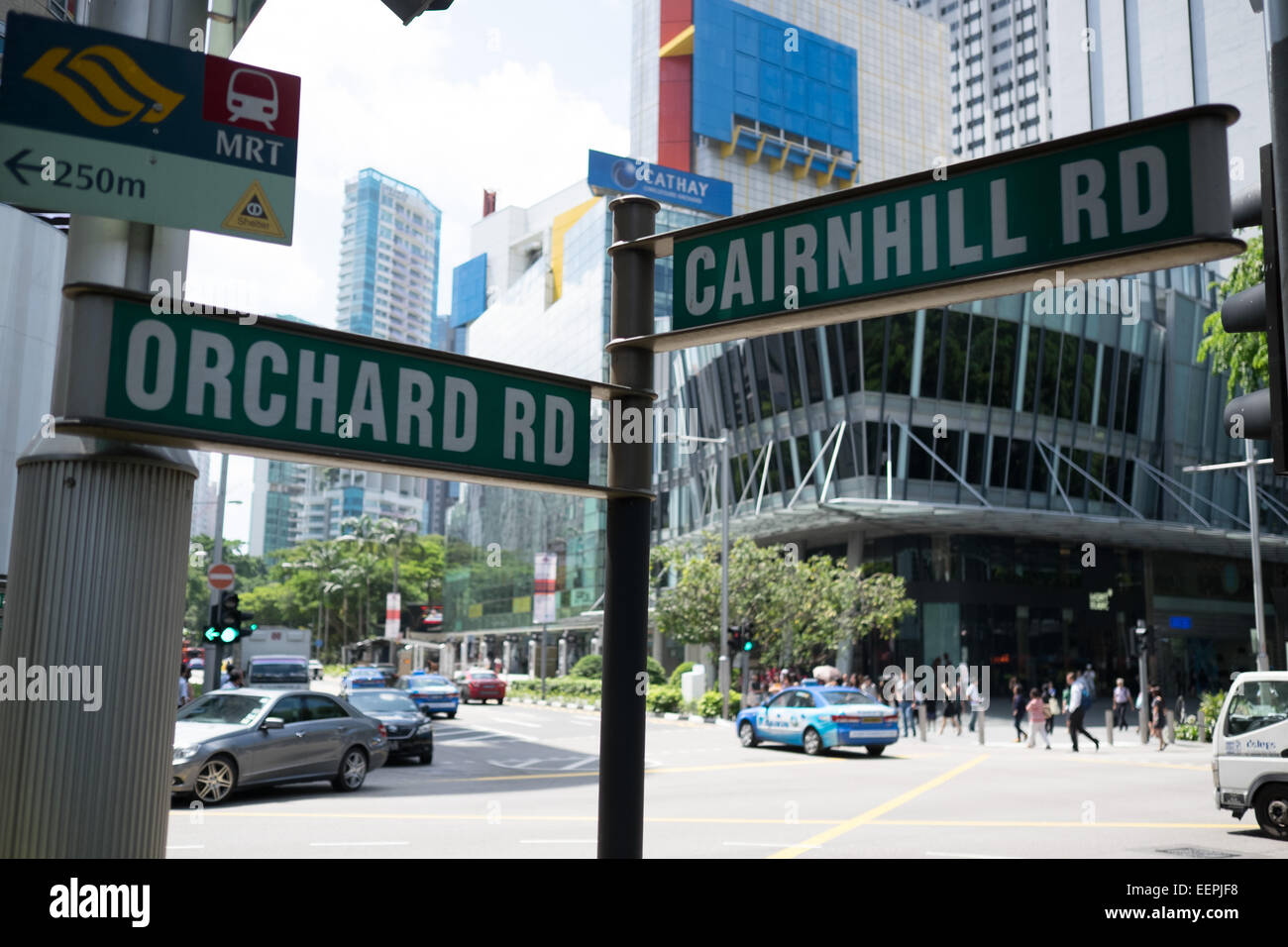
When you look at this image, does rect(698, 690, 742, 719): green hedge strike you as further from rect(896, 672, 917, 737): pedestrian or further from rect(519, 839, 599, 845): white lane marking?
rect(519, 839, 599, 845): white lane marking

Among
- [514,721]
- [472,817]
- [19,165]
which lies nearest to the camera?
[19,165]

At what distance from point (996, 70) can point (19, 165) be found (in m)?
161

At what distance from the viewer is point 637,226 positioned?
3.58 meters

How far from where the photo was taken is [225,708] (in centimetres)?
1602

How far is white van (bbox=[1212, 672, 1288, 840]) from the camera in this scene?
1212 centimetres

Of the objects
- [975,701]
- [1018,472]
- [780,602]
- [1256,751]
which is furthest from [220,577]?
[1018,472]

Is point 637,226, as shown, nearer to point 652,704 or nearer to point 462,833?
point 462,833

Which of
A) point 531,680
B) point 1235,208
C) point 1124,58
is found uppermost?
point 1124,58

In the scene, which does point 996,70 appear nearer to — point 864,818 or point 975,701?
point 975,701

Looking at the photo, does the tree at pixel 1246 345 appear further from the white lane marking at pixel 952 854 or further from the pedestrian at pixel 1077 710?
the pedestrian at pixel 1077 710

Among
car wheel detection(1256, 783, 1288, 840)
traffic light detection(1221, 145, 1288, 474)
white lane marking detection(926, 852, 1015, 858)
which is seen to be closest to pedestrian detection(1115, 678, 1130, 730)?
car wheel detection(1256, 783, 1288, 840)
